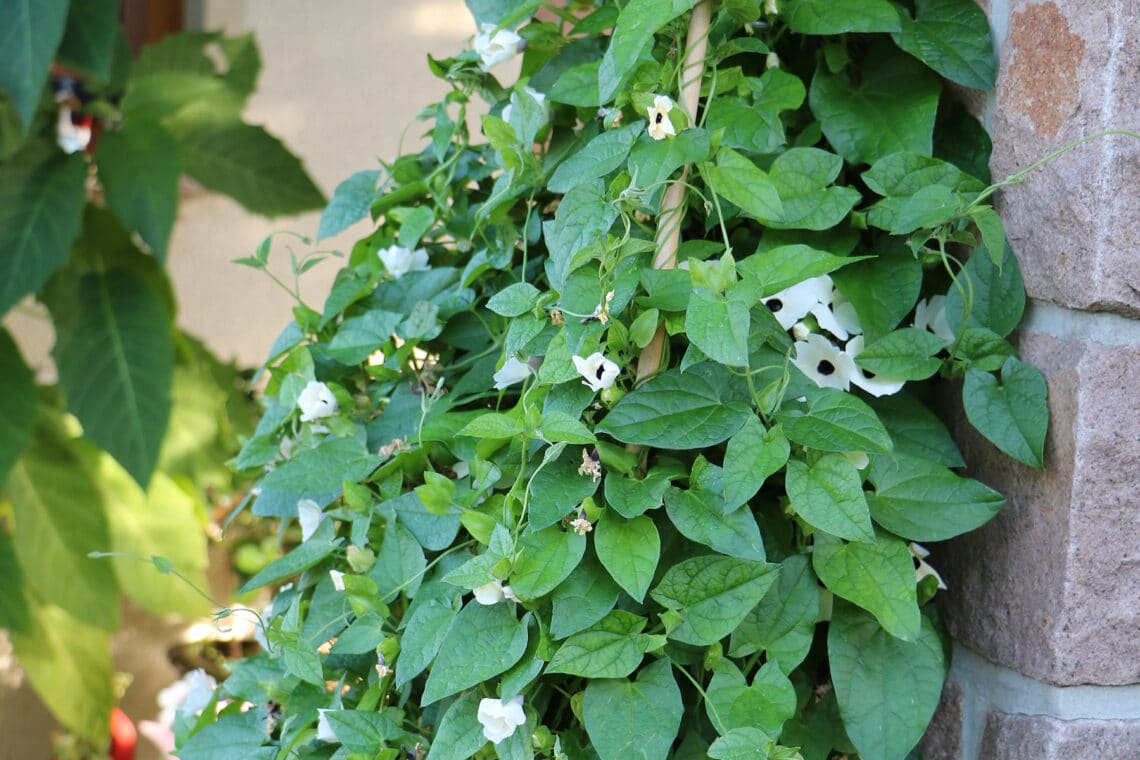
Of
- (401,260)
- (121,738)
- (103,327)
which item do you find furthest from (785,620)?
(121,738)

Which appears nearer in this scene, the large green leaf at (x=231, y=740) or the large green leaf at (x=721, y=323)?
the large green leaf at (x=721, y=323)

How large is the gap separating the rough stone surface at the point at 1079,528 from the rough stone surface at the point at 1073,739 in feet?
0.10

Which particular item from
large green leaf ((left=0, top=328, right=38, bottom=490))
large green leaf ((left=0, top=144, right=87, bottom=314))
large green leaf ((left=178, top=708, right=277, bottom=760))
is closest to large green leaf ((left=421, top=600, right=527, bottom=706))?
large green leaf ((left=178, top=708, right=277, bottom=760))

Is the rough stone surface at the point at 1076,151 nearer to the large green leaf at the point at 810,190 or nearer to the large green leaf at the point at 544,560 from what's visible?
the large green leaf at the point at 810,190

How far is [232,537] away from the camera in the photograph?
2205 mm

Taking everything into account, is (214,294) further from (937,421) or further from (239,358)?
(937,421)

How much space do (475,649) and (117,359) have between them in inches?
49.7

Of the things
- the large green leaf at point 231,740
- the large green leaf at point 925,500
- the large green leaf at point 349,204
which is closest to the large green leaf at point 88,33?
the large green leaf at point 349,204

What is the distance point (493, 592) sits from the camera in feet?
1.82

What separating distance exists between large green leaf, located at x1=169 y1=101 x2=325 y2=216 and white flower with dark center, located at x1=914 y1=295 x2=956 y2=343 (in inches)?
52.2

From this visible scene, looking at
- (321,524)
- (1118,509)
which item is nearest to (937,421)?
(1118,509)

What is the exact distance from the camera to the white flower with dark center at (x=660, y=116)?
1.86ft

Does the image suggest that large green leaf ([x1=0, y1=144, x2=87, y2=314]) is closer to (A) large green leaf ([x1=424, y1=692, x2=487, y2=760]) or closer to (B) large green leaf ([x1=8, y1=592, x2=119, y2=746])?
(B) large green leaf ([x1=8, y1=592, x2=119, y2=746])

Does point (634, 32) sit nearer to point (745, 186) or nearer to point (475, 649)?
point (745, 186)
